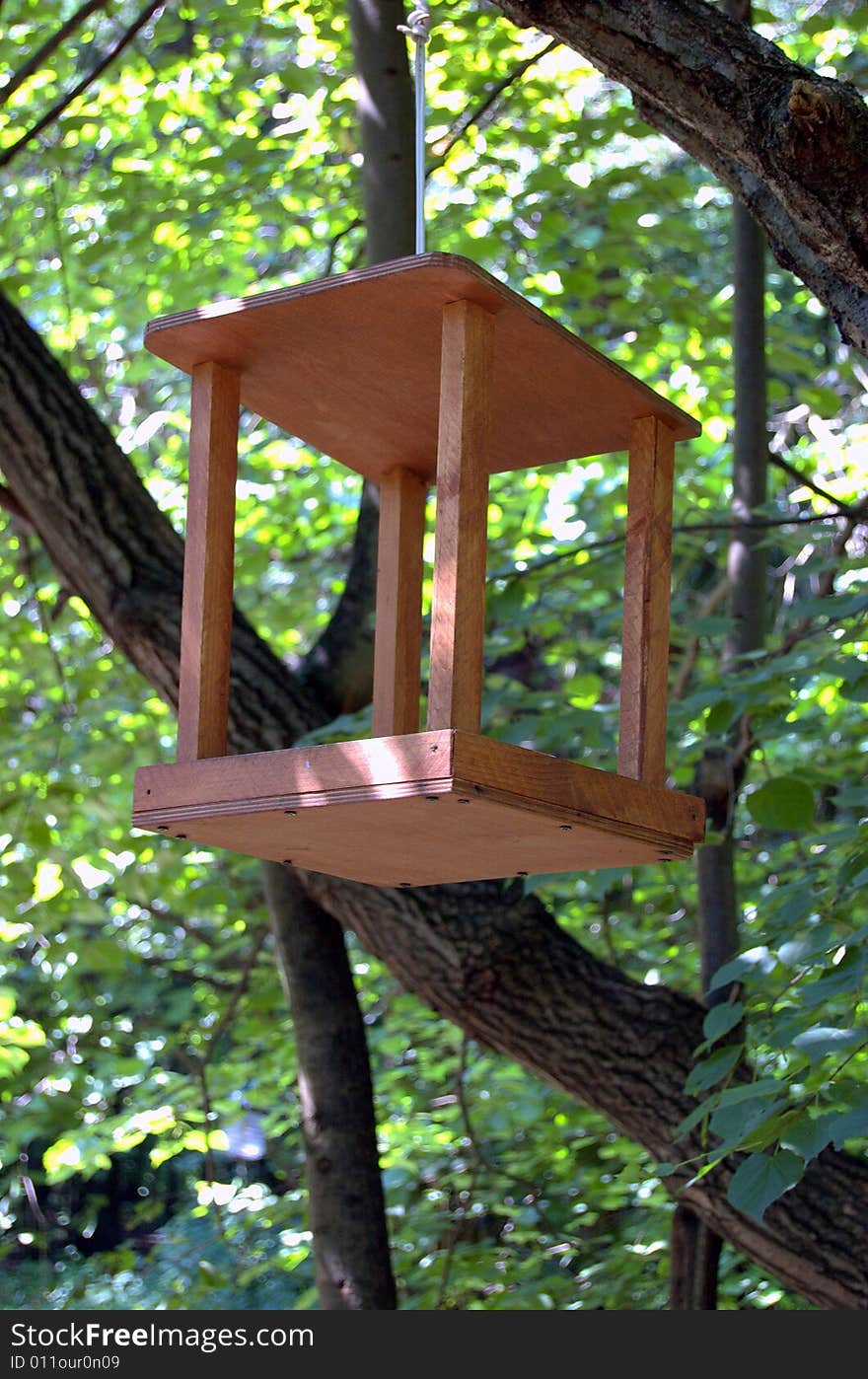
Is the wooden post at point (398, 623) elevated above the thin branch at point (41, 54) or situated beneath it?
situated beneath

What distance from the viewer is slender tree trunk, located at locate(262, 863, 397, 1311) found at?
3.13 metres

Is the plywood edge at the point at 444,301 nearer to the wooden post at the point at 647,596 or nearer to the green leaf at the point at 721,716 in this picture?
the wooden post at the point at 647,596

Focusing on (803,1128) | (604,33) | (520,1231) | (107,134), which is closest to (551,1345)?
(803,1128)

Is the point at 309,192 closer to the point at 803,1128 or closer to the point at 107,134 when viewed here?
the point at 107,134

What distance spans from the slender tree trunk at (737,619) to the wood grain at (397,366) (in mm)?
1100

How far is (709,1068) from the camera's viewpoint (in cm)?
188

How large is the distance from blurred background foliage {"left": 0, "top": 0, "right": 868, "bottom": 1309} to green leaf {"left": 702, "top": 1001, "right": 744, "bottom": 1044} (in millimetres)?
678

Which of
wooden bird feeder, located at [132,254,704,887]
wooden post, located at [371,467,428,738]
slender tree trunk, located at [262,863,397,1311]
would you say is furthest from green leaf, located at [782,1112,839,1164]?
slender tree trunk, located at [262,863,397,1311]

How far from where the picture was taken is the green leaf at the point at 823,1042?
161 cm

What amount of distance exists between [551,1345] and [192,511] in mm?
1419

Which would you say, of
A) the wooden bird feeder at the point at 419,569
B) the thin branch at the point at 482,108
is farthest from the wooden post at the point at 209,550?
the thin branch at the point at 482,108

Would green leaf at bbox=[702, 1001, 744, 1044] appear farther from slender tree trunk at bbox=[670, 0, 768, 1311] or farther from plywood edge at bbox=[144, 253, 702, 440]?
slender tree trunk at bbox=[670, 0, 768, 1311]

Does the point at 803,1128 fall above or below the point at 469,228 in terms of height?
below

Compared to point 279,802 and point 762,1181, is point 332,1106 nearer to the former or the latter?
point 762,1181
